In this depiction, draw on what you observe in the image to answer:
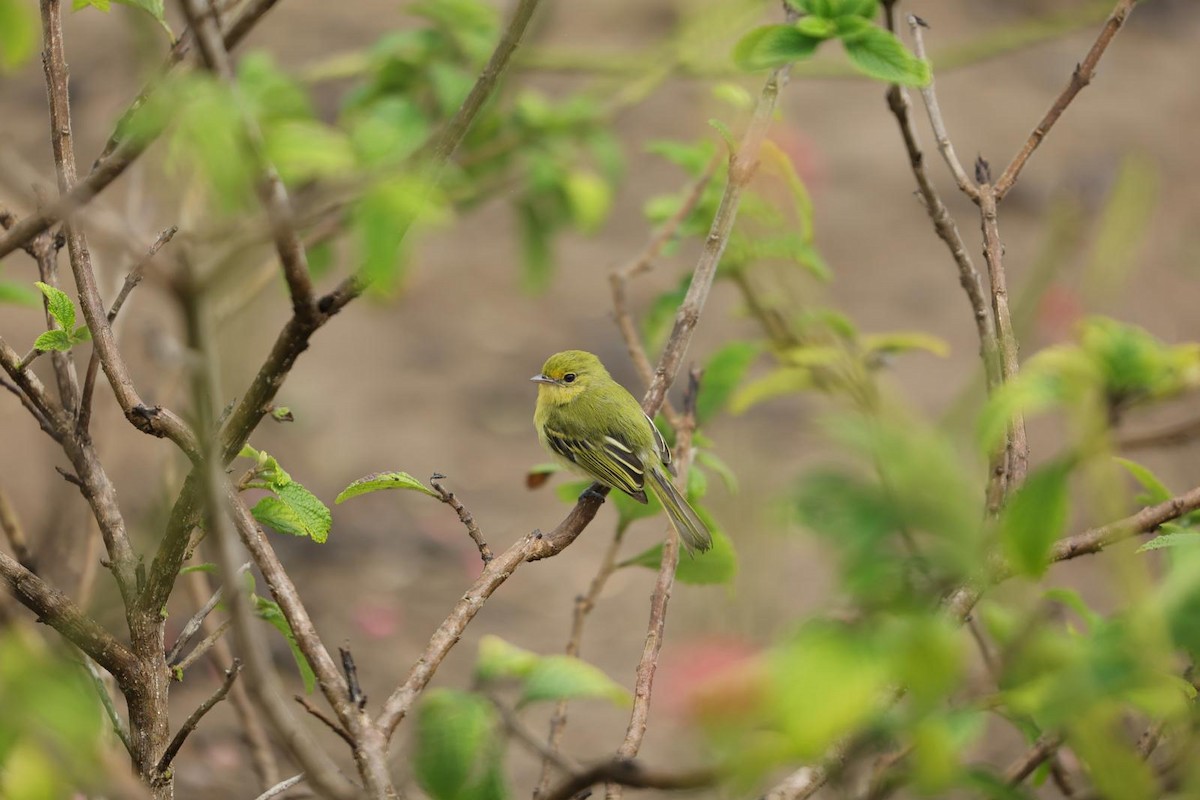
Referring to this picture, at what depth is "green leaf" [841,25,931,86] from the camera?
5.88 ft

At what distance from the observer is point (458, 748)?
115 cm

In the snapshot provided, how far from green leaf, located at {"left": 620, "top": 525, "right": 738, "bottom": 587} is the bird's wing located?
Answer: 855 mm

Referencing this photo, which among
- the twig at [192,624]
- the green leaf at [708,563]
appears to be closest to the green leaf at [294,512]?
the twig at [192,624]

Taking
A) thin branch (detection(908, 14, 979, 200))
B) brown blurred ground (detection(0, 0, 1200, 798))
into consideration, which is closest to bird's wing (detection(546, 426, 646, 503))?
brown blurred ground (detection(0, 0, 1200, 798))

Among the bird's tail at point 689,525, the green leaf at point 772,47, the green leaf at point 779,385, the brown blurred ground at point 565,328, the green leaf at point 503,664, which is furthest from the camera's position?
the brown blurred ground at point 565,328

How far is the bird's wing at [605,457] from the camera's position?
335 cm

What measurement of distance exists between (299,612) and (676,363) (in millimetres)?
952

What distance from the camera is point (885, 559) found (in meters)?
0.97

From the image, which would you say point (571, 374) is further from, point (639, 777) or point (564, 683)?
point (639, 777)

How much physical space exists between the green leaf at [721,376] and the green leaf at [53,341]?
1.33 metres

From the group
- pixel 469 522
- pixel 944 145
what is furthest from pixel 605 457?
pixel 469 522

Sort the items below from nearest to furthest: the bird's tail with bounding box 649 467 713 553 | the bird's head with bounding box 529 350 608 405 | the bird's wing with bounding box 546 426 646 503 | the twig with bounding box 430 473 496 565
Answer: the twig with bounding box 430 473 496 565
the bird's tail with bounding box 649 467 713 553
the bird's wing with bounding box 546 426 646 503
the bird's head with bounding box 529 350 608 405

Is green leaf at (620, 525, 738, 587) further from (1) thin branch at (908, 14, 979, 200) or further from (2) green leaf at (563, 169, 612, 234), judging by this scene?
(2) green leaf at (563, 169, 612, 234)

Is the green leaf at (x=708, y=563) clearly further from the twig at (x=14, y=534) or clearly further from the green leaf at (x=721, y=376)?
the twig at (x=14, y=534)
